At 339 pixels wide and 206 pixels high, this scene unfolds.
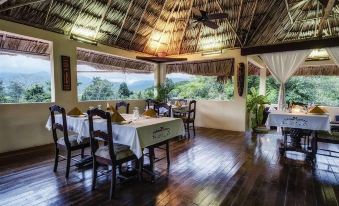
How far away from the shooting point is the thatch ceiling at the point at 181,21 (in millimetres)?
5070

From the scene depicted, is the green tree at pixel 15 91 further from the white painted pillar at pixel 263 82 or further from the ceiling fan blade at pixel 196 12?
the white painted pillar at pixel 263 82

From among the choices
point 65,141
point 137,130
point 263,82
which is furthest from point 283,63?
point 65,141


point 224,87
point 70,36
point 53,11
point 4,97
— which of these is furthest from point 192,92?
point 4,97

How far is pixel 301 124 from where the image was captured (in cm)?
399

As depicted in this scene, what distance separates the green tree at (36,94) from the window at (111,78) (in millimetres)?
900

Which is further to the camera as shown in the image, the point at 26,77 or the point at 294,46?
the point at 294,46

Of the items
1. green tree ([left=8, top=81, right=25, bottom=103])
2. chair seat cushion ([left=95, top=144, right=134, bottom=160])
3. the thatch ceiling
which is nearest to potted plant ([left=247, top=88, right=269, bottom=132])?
→ the thatch ceiling

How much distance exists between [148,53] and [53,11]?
139 inches

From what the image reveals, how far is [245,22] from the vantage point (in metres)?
6.41

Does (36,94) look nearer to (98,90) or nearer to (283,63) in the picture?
(98,90)

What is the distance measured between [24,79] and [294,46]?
682 cm

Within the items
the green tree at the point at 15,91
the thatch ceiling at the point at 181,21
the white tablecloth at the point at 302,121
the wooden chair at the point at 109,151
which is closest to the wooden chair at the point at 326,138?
the white tablecloth at the point at 302,121

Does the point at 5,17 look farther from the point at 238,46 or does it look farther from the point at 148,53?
the point at 238,46

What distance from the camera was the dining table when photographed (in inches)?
151
